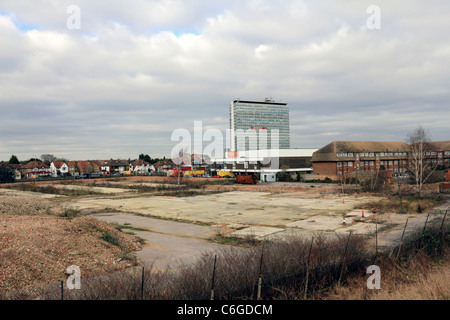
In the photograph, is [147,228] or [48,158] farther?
[48,158]

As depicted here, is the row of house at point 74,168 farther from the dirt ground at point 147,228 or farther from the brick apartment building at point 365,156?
the dirt ground at point 147,228

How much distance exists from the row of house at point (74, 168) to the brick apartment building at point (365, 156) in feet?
249

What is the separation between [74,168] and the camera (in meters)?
148

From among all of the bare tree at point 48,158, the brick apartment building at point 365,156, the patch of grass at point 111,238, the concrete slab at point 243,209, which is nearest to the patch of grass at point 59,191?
the concrete slab at point 243,209

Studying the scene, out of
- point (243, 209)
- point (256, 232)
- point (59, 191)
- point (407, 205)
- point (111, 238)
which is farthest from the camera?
point (59, 191)

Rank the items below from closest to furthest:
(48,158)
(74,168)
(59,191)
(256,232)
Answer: (256,232)
(59,191)
(74,168)
(48,158)

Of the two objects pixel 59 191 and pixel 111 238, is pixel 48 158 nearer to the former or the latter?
pixel 59 191

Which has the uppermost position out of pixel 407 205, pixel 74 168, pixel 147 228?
pixel 74 168

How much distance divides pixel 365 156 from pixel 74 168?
121018 millimetres

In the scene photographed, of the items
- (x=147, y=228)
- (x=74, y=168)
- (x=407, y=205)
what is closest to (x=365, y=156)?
(x=407, y=205)

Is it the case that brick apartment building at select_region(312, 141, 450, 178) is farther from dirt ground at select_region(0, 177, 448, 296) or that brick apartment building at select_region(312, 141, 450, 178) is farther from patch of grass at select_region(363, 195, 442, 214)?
patch of grass at select_region(363, 195, 442, 214)

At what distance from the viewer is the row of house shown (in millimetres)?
138625
